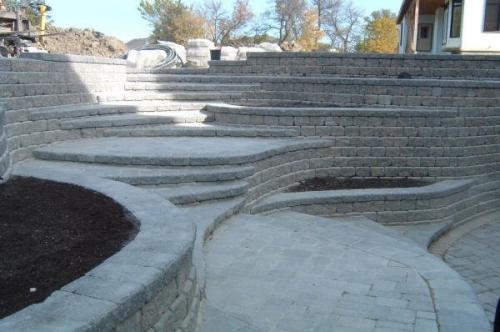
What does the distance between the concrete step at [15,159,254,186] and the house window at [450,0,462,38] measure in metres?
15.4

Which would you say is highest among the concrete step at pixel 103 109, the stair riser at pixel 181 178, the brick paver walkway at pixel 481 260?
the concrete step at pixel 103 109

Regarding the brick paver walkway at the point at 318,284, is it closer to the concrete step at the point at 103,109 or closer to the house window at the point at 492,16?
the concrete step at the point at 103,109

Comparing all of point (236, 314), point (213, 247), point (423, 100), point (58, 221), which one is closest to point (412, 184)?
point (423, 100)

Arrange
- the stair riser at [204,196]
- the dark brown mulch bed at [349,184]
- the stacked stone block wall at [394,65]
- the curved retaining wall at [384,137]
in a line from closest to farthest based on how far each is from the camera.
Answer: the stair riser at [204,196] < the dark brown mulch bed at [349,184] < the curved retaining wall at [384,137] < the stacked stone block wall at [394,65]

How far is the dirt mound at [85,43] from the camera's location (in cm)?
2436

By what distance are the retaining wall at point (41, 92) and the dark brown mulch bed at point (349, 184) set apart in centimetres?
356

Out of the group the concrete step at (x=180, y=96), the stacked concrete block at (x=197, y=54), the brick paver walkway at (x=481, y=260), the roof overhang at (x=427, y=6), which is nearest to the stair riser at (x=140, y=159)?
the brick paver walkway at (x=481, y=260)

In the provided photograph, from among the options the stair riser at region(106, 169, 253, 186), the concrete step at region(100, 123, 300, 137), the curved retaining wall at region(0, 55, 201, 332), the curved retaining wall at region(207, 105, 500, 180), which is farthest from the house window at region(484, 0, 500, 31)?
the curved retaining wall at region(0, 55, 201, 332)

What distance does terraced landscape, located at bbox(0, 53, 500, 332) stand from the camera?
9.90 feet

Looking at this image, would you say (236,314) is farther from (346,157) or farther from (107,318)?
(346,157)

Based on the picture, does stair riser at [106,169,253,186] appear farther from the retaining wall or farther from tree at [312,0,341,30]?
tree at [312,0,341,30]

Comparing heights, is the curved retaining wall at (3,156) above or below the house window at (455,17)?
below

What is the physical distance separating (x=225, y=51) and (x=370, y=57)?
Answer: 12064 mm

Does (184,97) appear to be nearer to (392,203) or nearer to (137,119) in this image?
(137,119)
